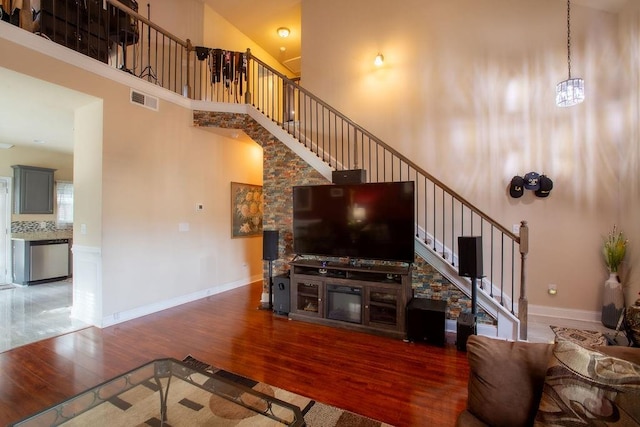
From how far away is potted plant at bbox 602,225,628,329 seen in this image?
366cm

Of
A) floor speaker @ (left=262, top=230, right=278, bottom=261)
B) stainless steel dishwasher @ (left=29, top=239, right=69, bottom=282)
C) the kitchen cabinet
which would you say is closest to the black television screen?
floor speaker @ (left=262, top=230, right=278, bottom=261)

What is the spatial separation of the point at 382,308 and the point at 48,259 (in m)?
6.94

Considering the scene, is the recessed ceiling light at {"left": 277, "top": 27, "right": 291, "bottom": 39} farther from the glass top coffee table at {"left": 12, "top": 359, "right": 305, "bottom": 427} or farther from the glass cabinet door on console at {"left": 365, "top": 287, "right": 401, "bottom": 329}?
the glass top coffee table at {"left": 12, "top": 359, "right": 305, "bottom": 427}

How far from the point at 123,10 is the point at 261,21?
3.30 m

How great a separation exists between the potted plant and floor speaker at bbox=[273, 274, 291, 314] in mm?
4088

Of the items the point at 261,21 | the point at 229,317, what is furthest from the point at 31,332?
the point at 261,21

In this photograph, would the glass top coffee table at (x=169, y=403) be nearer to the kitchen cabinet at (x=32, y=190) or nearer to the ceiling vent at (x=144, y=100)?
the ceiling vent at (x=144, y=100)

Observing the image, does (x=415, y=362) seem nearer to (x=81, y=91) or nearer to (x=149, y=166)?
(x=149, y=166)

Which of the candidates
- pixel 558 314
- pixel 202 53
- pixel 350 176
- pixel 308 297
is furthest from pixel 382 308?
pixel 202 53

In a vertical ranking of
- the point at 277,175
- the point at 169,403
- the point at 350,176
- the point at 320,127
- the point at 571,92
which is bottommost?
the point at 169,403

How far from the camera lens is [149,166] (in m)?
4.28

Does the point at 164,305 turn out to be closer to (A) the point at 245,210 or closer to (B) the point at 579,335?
(A) the point at 245,210

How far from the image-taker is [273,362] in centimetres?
286

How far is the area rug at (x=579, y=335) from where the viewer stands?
334cm
